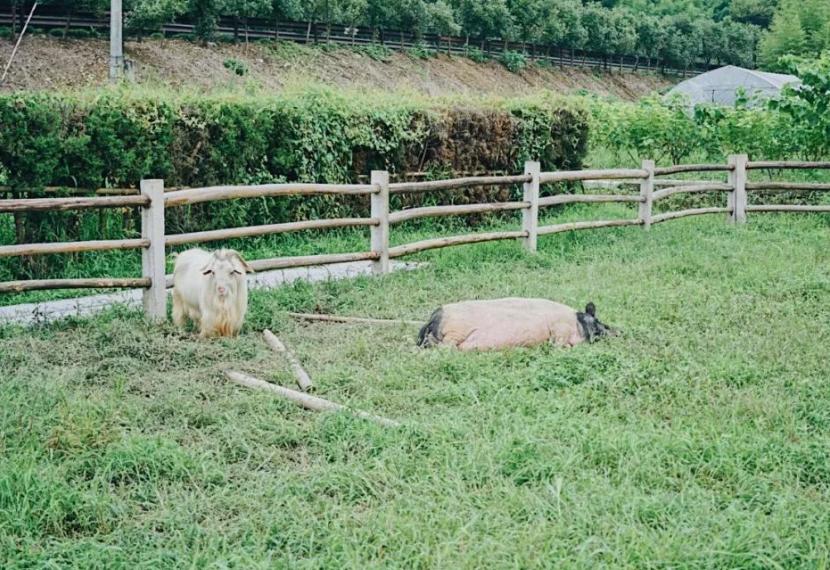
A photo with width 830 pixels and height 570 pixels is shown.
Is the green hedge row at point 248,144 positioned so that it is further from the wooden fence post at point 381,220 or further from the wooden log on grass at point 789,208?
the wooden log on grass at point 789,208

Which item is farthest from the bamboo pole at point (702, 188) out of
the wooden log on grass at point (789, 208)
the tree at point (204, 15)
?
the tree at point (204, 15)

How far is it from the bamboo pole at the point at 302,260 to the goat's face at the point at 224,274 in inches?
29.6

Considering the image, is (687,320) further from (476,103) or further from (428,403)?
(476,103)

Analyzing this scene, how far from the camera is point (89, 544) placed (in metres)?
3.53

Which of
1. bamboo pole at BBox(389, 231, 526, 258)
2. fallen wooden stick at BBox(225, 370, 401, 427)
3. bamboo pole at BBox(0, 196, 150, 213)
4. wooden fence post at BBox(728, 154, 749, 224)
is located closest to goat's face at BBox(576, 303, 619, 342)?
fallen wooden stick at BBox(225, 370, 401, 427)

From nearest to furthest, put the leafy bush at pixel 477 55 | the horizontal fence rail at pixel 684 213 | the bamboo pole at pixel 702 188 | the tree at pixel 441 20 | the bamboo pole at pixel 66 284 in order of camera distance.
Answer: the bamboo pole at pixel 66 284
the horizontal fence rail at pixel 684 213
the bamboo pole at pixel 702 188
the tree at pixel 441 20
the leafy bush at pixel 477 55

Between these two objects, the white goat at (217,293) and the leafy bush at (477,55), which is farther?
the leafy bush at (477,55)

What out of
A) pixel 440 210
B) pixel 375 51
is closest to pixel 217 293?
pixel 440 210

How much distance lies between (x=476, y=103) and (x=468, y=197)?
1.29 m

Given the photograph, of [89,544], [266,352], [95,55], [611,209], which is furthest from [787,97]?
[95,55]

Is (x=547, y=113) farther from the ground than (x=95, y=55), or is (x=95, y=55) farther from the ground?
(x=95, y=55)

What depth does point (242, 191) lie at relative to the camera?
313 inches

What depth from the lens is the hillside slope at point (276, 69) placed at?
30078mm

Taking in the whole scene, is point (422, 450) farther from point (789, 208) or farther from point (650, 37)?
point (650, 37)
